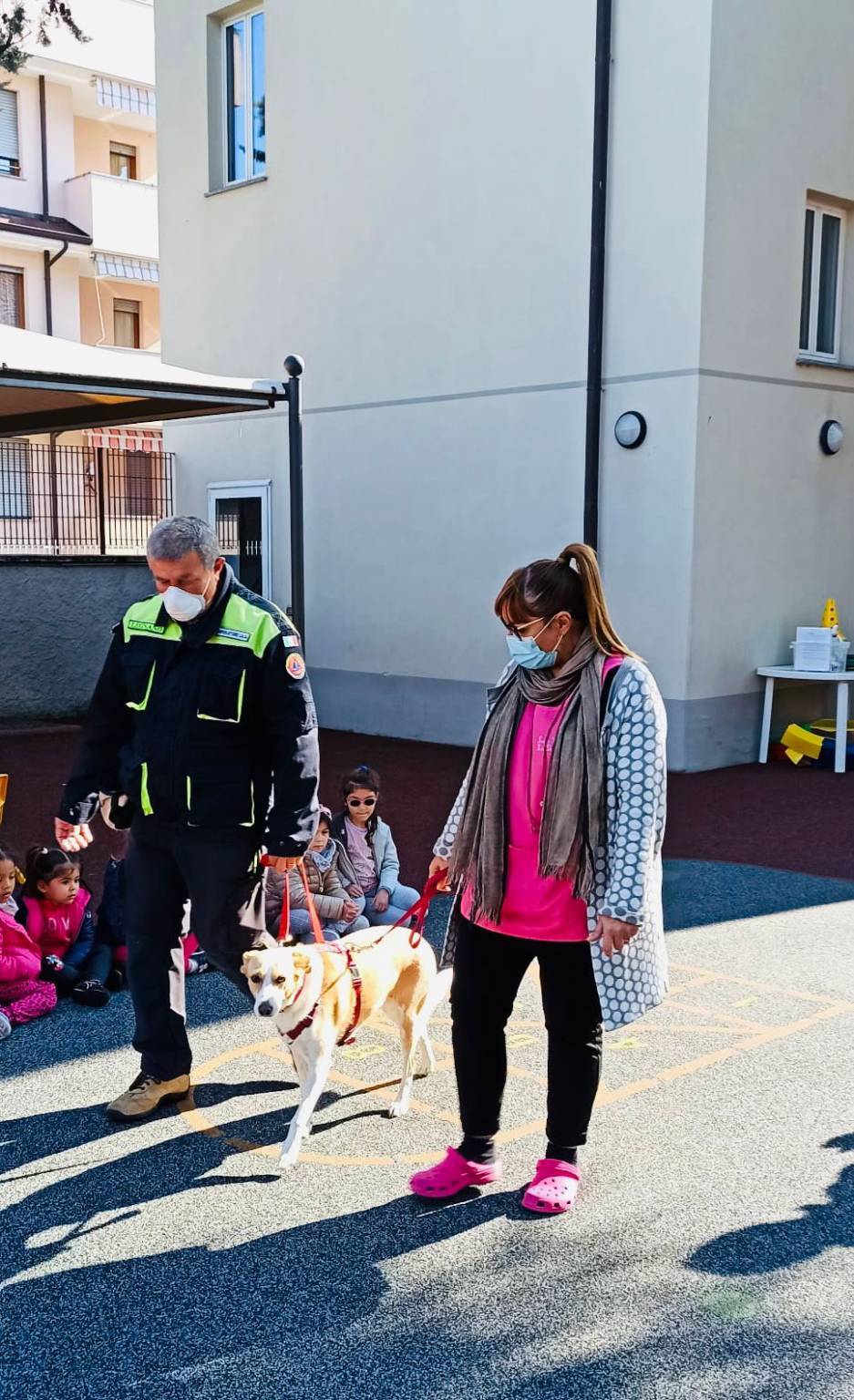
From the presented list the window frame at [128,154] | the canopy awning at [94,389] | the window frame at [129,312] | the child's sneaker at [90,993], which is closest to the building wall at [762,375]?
the canopy awning at [94,389]

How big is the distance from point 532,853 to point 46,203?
83.5 feet

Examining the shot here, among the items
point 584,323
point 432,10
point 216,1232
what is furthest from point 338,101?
point 216,1232

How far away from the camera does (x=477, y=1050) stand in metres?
3.93

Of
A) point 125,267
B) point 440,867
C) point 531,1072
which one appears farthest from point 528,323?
point 125,267

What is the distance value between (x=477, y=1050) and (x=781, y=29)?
414 inches

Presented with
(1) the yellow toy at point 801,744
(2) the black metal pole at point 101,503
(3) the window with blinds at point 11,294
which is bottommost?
(1) the yellow toy at point 801,744

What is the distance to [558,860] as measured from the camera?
3627 mm

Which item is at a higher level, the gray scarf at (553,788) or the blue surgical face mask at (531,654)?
the blue surgical face mask at (531,654)

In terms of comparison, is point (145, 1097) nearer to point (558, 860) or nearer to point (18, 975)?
point (18, 975)

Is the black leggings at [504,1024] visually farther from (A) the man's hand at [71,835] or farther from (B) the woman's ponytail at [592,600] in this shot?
(A) the man's hand at [71,835]

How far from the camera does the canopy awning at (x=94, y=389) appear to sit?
730 centimetres

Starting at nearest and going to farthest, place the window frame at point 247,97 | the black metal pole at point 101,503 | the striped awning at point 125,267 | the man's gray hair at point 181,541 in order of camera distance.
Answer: the man's gray hair at point 181,541, the window frame at point 247,97, the black metal pole at point 101,503, the striped awning at point 125,267

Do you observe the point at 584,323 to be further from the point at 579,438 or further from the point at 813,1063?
the point at 813,1063

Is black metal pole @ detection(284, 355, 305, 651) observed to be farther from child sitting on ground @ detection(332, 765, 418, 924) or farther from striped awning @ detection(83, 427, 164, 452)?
striped awning @ detection(83, 427, 164, 452)
